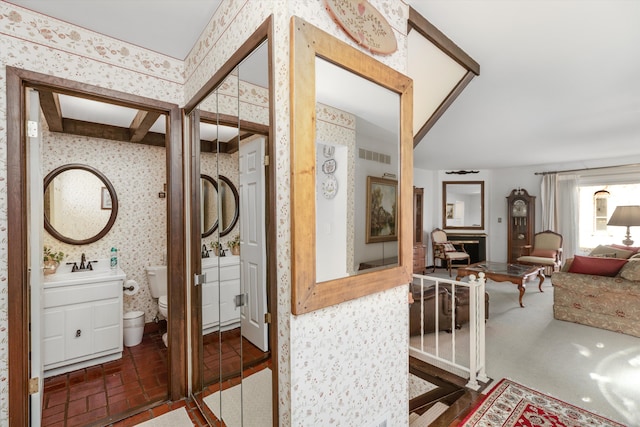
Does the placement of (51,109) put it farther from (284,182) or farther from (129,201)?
(284,182)

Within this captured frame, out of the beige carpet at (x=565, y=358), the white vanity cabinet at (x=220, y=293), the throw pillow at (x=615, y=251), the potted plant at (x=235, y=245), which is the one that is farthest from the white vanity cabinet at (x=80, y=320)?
the throw pillow at (x=615, y=251)

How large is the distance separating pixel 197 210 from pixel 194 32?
3.63 feet

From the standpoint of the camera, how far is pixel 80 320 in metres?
2.53

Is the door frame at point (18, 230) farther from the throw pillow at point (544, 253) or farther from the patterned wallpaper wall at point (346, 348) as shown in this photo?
the throw pillow at point (544, 253)

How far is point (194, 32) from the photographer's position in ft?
5.74

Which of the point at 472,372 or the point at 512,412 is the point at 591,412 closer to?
the point at 512,412

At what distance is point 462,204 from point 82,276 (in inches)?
293

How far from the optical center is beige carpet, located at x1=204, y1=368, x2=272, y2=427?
1.25 metres

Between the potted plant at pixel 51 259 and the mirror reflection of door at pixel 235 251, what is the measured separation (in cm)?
179

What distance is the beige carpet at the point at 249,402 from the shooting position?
1248mm

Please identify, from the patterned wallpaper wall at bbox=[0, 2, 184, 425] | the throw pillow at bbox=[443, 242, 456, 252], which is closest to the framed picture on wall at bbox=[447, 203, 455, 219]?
the throw pillow at bbox=[443, 242, 456, 252]

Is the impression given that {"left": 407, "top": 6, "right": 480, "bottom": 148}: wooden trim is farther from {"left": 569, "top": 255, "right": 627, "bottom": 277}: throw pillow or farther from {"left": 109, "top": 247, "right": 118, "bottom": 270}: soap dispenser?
{"left": 109, "top": 247, "right": 118, "bottom": 270}: soap dispenser

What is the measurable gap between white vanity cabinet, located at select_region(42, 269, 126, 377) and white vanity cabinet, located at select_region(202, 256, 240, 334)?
1.34 m

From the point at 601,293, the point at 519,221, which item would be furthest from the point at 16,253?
the point at 519,221
